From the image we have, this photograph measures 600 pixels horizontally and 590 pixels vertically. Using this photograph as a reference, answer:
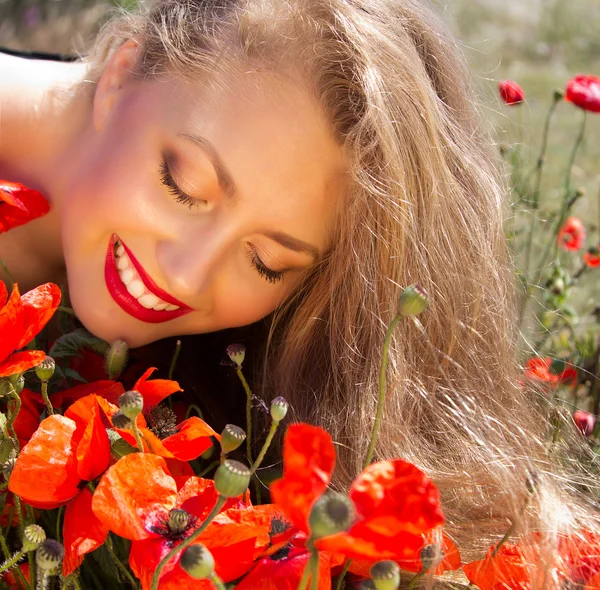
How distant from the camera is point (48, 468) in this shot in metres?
0.90

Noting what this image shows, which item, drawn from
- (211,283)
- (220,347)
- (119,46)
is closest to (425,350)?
(211,283)

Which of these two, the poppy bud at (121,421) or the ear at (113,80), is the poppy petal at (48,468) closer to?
the poppy bud at (121,421)

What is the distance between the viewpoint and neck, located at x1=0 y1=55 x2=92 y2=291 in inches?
64.0

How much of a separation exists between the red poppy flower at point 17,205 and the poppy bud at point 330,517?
813mm

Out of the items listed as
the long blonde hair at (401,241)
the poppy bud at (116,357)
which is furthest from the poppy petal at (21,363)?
the long blonde hair at (401,241)

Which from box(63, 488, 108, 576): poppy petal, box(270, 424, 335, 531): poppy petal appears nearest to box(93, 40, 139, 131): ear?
box(63, 488, 108, 576): poppy petal

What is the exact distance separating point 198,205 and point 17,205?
0.26 m

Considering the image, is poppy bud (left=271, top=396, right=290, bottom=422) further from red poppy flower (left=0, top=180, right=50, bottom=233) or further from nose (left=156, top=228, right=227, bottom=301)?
red poppy flower (left=0, top=180, right=50, bottom=233)

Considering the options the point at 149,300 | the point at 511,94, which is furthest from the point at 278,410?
the point at 511,94

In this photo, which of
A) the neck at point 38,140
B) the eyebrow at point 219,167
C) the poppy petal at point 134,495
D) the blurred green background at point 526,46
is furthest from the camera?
the blurred green background at point 526,46

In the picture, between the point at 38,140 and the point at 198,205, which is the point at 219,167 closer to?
the point at 198,205

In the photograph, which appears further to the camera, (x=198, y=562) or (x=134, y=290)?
(x=134, y=290)

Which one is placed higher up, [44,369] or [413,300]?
[413,300]

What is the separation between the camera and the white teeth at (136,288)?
136cm
